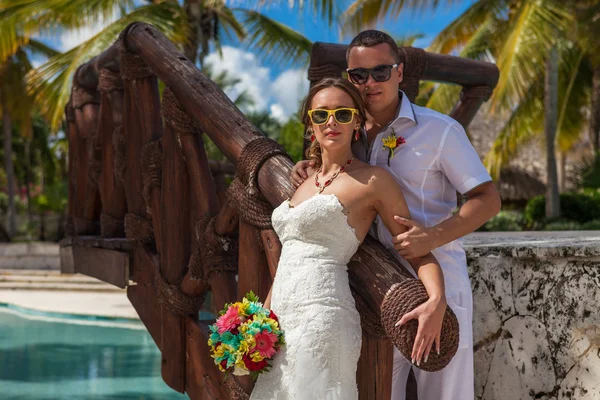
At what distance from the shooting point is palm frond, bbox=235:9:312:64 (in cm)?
1430

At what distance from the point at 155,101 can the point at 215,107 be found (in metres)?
1.00

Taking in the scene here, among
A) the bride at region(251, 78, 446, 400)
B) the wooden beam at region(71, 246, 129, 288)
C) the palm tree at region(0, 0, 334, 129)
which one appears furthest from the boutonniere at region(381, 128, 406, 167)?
the palm tree at region(0, 0, 334, 129)

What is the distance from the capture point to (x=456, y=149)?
215 centimetres

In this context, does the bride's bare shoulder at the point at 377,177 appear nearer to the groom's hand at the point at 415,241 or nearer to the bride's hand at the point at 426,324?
the groom's hand at the point at 415,241

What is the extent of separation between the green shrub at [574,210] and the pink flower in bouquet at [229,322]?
40.0 ft

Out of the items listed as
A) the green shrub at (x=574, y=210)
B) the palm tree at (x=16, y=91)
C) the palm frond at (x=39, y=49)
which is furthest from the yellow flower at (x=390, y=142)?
the palm frond at (x=39, y=49)

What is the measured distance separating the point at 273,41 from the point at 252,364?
12735 mm

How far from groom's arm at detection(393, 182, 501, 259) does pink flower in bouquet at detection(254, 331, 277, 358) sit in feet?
1.44

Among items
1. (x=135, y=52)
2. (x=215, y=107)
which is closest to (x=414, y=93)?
(x=215, y=107)

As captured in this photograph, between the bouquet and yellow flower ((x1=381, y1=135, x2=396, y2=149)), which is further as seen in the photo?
yellow flower ((x1=381, y1=135, x2=396, y2=149))

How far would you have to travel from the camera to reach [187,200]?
352 centimetres

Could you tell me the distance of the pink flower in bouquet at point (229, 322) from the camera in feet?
7.07

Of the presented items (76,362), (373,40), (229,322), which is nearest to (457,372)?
(229,322)

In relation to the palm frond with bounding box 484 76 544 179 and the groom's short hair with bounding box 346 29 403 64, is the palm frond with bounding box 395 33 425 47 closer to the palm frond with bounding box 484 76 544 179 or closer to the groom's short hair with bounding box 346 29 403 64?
the palm frond with bounding box 484 76 544 179
